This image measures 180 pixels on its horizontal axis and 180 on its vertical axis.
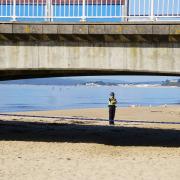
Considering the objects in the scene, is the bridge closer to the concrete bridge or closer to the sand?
the concrete bridge

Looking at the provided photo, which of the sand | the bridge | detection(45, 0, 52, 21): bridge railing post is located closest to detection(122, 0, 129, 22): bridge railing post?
the bridge

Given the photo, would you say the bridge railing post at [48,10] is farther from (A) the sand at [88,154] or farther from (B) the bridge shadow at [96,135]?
(B) the bridge shadow at [96,135]

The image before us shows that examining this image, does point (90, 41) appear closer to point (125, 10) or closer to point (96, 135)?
point (125, 10)

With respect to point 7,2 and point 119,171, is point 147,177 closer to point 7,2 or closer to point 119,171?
point 119,171

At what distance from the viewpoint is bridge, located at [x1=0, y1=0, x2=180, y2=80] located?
56.7 feet

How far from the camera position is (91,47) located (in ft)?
59.3

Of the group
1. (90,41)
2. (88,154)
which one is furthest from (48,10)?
(88,154)

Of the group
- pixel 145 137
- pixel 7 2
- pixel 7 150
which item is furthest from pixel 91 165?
pixel 145 137

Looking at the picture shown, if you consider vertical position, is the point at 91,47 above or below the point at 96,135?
above

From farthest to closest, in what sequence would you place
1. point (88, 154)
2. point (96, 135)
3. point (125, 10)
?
point (96, 135) < point (125, 10) < point (88, 154)

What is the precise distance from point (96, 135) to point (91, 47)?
6.32m

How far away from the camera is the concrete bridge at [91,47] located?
57.0 feet

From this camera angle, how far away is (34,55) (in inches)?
725

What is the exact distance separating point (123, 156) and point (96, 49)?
3.75 meters
